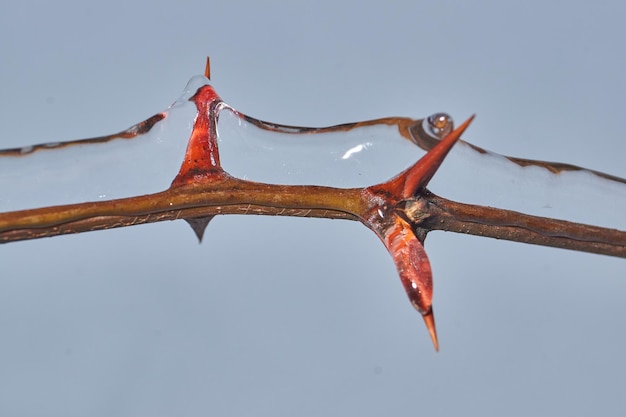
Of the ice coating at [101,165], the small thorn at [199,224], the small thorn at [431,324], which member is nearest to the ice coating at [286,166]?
the ice coating at [101,165]

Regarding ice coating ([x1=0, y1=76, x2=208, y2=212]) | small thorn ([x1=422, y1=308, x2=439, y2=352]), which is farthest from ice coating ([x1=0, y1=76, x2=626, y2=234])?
small thorn ([x1=422, y1=308, x2=439, y2=352])

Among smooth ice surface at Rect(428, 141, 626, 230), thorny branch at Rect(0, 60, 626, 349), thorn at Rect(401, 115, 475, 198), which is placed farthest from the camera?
smooth ice surface at Rect(428, 141, 626, 230)

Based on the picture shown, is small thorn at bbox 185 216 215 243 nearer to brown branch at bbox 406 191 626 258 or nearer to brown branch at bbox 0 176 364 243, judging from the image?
brown branch at bbox 0 176 364 243

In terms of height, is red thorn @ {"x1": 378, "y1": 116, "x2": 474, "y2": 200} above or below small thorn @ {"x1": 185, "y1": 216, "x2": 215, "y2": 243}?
below

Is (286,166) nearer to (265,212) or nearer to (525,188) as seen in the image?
(265,212)

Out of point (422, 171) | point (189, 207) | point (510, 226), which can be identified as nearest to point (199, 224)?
point (189, 207)

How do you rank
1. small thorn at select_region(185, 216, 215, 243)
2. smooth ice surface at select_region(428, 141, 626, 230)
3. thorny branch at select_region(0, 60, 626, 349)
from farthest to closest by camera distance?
smooth ice surface at select_region(428, 141, 626, 230), small thorn at select_region(185, 216, 215, 243), thorny branch at select_region(0, 60, 626, 349)

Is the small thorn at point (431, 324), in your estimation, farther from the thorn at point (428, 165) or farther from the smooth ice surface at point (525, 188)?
the smooth ice surface at point (525, 188)
